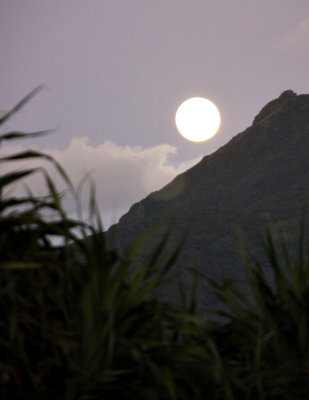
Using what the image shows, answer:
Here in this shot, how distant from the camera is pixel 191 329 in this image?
3998 mm

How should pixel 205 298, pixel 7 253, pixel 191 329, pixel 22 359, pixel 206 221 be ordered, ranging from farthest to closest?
pixel 206 221, pixel 205 298, pixel 191 329, pixel 7 253, pixel 22 359

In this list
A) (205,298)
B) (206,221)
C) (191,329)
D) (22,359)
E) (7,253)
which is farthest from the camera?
(206,221)

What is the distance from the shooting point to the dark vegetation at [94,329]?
3.46 meters

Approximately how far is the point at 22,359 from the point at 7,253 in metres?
0.54

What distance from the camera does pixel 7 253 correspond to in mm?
3594

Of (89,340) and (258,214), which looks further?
(258,214)

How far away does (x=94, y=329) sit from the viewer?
364 centimetres

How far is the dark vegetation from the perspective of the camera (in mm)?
3465

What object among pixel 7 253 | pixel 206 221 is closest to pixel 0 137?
pixel 7 253

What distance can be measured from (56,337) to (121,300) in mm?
451

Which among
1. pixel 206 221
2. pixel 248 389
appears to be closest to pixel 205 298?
pixel 206 221

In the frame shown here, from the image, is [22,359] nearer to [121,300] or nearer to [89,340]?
[89,340]

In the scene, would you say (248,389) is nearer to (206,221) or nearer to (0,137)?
(0,137)

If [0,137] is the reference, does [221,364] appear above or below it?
below
